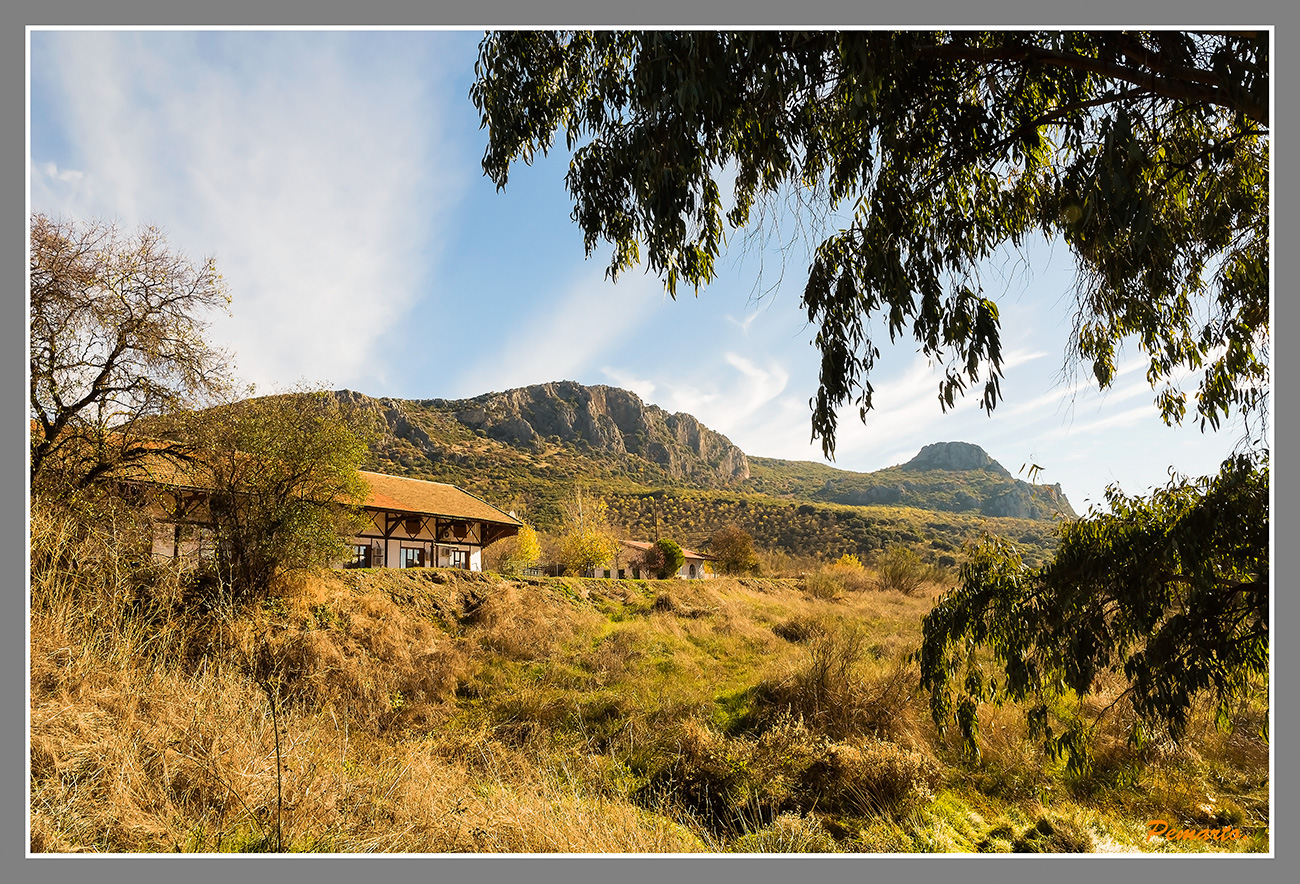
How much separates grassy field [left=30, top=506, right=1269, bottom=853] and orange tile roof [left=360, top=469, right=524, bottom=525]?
6.78 meters

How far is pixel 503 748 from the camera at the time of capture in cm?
813

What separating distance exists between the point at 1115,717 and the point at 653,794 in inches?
259

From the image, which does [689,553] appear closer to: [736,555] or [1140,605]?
[736,555]

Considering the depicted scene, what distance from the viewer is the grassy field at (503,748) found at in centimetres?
407

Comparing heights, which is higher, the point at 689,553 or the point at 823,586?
the point at 689,553

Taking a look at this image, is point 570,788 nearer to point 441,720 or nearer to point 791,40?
point 441,720

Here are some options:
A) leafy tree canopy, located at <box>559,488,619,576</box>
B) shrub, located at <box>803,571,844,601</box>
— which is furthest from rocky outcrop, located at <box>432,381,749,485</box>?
shrub, located at <box>803,571,844,601</box>

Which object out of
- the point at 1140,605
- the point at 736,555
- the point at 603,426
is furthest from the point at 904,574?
the point at 603,426

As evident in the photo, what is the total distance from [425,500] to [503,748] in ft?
53.0

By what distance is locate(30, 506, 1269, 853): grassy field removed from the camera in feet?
13.4

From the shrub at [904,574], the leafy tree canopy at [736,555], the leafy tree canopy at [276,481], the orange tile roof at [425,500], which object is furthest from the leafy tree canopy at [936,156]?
the leafy tree canopy at [736,555]

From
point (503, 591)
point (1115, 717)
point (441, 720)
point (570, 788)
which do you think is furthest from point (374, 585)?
point (1115, 717)

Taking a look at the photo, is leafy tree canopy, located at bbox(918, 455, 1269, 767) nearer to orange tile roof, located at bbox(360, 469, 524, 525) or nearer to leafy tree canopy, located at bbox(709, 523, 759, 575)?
orange tile roof, located at bbox(360, 469, 524, 525)
